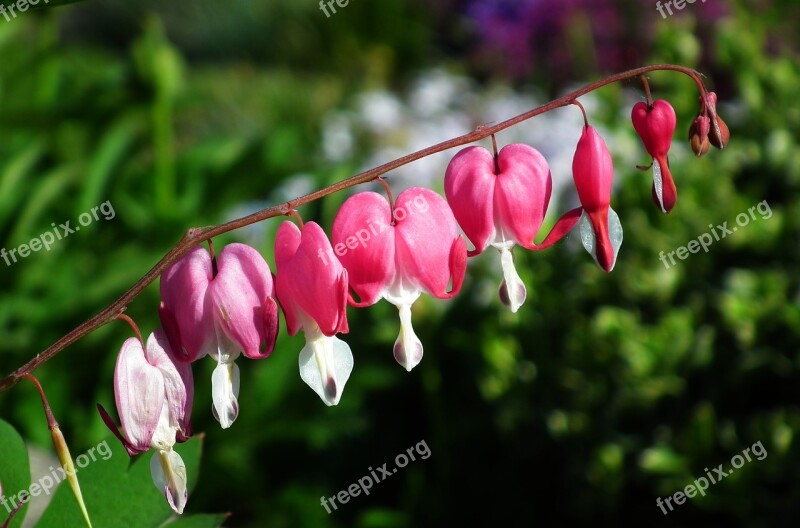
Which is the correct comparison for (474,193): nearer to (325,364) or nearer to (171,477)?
(325,364)

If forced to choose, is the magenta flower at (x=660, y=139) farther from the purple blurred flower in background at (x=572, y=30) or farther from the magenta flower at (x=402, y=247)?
the purple blurred flower in background at (x=572, y=30)

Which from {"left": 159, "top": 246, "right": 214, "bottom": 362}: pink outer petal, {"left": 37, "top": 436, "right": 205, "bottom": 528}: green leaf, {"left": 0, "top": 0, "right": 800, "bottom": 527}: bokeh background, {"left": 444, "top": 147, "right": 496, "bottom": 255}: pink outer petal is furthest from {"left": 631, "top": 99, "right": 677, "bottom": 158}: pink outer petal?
{"left": 0, "top": 0, "right": 800, "bottom": 527}: bokeh background

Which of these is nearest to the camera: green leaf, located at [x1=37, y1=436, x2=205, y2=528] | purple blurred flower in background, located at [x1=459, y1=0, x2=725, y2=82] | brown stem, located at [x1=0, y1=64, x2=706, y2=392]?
brown stem, located at [x1=0, y1=64, x2=706, y2=392]

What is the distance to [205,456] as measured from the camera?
2.21 metres

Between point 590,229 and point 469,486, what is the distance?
1.46 m

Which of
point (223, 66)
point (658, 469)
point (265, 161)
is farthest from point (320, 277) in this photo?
point (223, 66)

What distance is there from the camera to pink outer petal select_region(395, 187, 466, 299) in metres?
0.75

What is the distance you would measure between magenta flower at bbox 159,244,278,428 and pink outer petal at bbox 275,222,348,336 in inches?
0.8

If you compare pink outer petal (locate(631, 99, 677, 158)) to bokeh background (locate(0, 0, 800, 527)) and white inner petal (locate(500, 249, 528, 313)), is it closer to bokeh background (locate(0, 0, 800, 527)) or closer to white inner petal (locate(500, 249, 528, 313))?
white inner petal (locate(500, 249, 528, 313))

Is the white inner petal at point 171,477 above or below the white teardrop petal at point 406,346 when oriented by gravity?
below

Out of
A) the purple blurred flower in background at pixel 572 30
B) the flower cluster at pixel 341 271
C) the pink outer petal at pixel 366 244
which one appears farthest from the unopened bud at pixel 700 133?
the purple blurred flower in background at pixel 572 30

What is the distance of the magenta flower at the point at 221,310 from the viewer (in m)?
0.72

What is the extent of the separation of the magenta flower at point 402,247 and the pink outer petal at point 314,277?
0.10ft

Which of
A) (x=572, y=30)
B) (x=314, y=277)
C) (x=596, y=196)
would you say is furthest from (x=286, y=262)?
(x=572, y=30)
